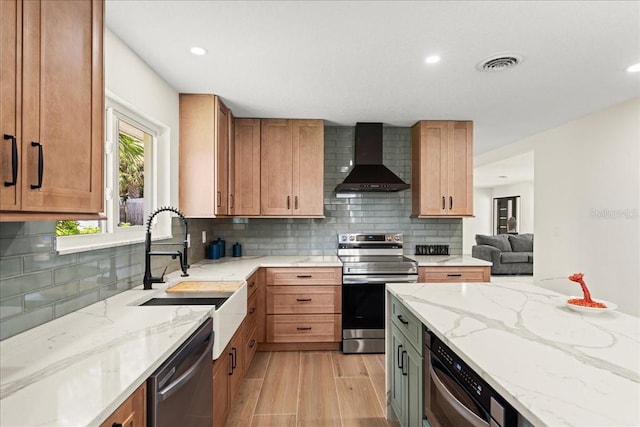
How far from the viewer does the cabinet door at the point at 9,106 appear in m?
0.87

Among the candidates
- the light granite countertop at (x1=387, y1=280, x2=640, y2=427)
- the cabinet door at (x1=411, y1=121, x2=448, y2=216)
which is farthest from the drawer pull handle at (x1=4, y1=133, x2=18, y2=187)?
the cabinet door at (x1=411, y1=121, x2=448, y2=216)

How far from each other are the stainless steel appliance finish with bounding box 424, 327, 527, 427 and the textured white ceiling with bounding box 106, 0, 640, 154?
1.68 m

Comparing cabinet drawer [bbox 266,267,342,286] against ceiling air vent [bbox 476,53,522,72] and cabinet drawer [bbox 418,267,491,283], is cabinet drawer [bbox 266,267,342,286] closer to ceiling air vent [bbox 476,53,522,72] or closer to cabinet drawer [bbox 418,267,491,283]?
cabinet drawer [bbox 418,267,491,283]

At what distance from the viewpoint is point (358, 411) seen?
2.32 m

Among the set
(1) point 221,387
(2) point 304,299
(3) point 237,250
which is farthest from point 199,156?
(1) point 221,387

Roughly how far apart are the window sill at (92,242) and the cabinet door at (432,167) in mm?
2798

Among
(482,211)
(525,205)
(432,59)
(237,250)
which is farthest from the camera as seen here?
(482,211)

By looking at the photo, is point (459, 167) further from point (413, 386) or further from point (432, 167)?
point (413, 386)

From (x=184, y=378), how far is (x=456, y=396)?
41.5 inches

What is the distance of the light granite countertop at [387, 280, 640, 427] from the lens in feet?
2.56

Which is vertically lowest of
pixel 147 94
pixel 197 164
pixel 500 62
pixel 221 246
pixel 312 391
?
pixel 312 391

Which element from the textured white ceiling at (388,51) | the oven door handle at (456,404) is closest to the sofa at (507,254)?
the textured white ceiling at (388,51)

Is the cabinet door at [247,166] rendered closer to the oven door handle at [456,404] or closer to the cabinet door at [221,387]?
the cabinet door at [221,387]

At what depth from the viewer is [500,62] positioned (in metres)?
2.29
